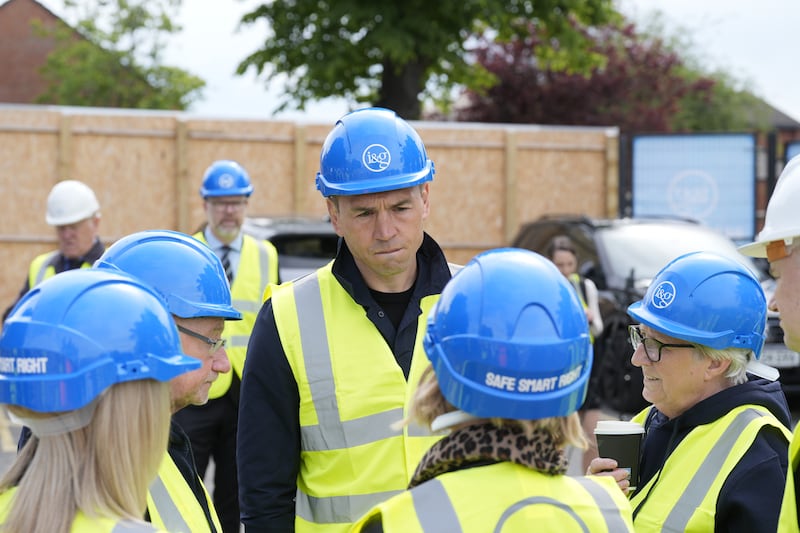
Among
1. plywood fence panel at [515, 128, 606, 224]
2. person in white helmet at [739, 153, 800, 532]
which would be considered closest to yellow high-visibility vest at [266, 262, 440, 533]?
person in white helmet at [739, 153, 800, 532]

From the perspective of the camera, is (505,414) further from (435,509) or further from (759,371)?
(759,371)

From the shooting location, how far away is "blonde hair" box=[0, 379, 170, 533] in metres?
1.94

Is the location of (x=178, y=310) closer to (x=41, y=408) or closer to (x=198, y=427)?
(x=41, y=408)

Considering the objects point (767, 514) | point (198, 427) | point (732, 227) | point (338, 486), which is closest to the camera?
point (767, 514)

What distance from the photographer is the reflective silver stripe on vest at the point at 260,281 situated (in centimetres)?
634

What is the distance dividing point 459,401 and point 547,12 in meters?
18.4

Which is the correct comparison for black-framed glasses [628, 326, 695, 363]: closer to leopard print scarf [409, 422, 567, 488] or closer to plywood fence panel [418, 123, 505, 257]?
leopard print scarf [409, 422, 567, 488]

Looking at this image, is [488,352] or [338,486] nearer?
[488,352]

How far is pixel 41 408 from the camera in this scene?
1984 millimetres

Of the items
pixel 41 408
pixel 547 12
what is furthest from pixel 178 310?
pixel 547 12

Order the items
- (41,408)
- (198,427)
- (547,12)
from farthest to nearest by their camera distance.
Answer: (547,12)
(198,427)
(41,408)

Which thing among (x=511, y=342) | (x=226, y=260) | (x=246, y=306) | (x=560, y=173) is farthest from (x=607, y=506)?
(x=560, y=173)

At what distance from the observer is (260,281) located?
6.45 meters

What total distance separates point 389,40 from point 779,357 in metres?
9.56
